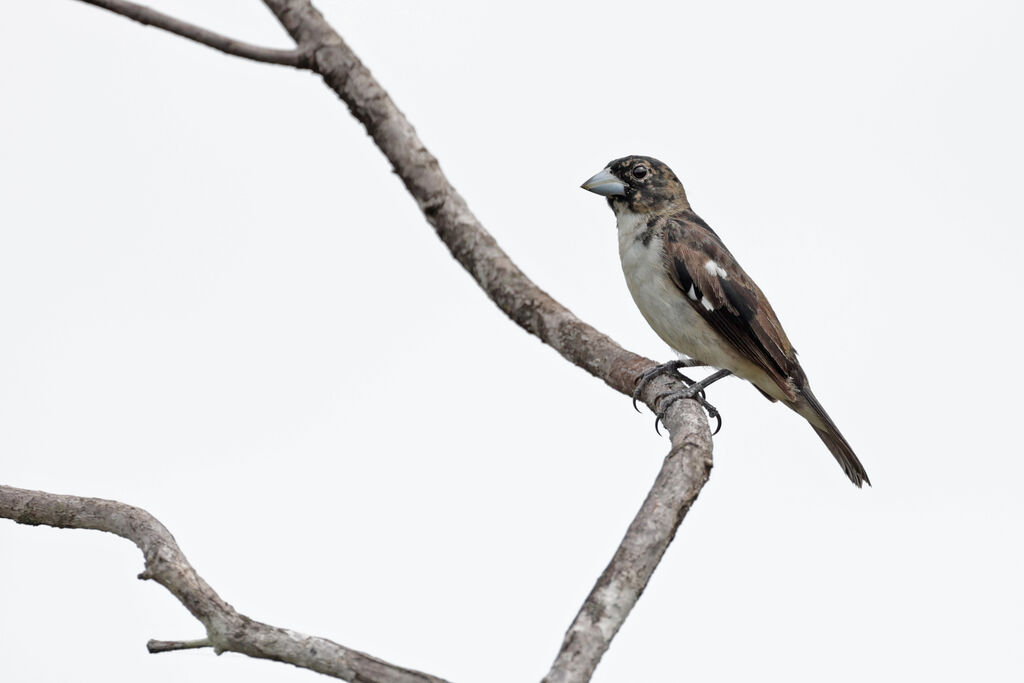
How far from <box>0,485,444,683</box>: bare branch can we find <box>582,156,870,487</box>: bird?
9.88 feet

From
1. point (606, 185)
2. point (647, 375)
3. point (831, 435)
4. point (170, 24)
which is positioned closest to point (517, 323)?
point (647, 375)

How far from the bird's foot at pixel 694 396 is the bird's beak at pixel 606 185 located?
135 cm

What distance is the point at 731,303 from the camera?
6906mm

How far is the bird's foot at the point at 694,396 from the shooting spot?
582cm

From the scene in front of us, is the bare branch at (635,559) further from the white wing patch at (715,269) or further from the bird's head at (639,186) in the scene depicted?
the bird's head at (639,186)

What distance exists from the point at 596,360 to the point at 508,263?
2.19ft

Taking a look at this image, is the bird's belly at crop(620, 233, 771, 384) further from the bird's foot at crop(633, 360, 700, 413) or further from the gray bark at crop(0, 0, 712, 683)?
the gray bark at crop(0, 0, 712, 683)

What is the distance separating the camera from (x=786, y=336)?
7125 mm

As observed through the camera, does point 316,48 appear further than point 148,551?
Yes

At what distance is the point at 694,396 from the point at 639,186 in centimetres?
172

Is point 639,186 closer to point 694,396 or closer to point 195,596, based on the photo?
point 694,396

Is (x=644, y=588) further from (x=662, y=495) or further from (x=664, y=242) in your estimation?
(x=664, y=242)

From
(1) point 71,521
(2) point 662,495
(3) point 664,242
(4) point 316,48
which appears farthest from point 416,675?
(3) point 664,242

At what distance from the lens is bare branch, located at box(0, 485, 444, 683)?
4078mm
